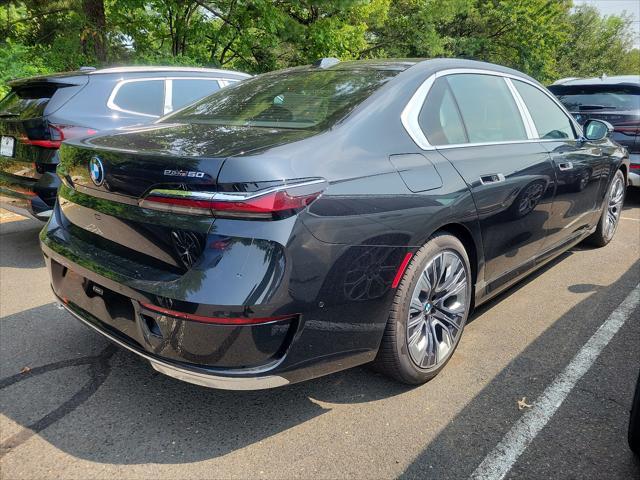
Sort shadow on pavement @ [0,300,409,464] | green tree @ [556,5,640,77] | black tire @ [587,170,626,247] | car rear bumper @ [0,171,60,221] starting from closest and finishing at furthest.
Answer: shadow on pavement @ [0,300,409,464]
car rear bumper @ [0,171,60,221]
black tire @ [587,170,626,247]
green tree @ [556,5,640,77]

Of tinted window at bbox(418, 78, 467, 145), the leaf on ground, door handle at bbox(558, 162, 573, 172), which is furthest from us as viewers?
door handle at bbox(558, 162, 573, 172)

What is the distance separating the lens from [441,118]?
276 cm

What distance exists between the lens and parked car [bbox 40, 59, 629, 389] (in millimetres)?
1905

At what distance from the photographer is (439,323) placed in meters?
2.72

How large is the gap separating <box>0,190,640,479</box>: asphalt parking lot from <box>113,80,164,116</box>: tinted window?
2.45 metres

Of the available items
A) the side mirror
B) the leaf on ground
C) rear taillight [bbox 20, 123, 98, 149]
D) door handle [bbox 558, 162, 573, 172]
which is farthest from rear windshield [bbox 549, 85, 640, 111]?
rear taillight [bbox 20, 123, 98, 149]

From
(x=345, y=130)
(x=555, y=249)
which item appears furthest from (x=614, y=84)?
(x=345, y=130)

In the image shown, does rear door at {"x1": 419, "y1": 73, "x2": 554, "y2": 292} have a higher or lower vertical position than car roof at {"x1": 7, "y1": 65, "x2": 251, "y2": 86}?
lower

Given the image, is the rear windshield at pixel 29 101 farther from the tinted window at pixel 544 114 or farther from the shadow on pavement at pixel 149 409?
the tinted window at pixel 544 114

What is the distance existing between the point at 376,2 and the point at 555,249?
12370mm

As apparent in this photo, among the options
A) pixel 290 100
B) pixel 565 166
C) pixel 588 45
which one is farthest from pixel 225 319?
pixel 588 45

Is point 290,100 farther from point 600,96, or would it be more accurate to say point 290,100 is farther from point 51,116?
point 600,96

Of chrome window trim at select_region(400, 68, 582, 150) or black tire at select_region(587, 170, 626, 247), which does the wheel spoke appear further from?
black tire at select_region(587, 170, 626, 247)

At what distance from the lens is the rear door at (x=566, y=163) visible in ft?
11.9
